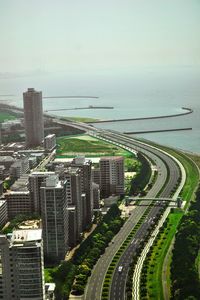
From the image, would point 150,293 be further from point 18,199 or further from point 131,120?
point 131,120

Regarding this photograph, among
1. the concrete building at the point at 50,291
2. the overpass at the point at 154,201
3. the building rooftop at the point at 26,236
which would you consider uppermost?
the building rooftop at the point at 26,236

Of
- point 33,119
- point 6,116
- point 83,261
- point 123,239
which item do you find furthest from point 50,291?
point 6,116

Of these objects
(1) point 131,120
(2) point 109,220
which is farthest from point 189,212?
(1) point 131,120

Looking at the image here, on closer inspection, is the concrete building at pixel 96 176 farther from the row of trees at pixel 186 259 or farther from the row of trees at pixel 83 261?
the row of trees at pixel 186 259

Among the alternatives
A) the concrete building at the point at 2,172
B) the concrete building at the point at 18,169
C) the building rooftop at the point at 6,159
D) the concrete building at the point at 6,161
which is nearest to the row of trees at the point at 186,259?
the concrete building at the point at 18,169

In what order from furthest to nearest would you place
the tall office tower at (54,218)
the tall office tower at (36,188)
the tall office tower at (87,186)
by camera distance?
the tall office tower at (36,188)
the tall office tower at (87,186)
the tall office tower at (54,218)

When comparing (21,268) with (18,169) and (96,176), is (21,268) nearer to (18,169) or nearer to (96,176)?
(96,176)
